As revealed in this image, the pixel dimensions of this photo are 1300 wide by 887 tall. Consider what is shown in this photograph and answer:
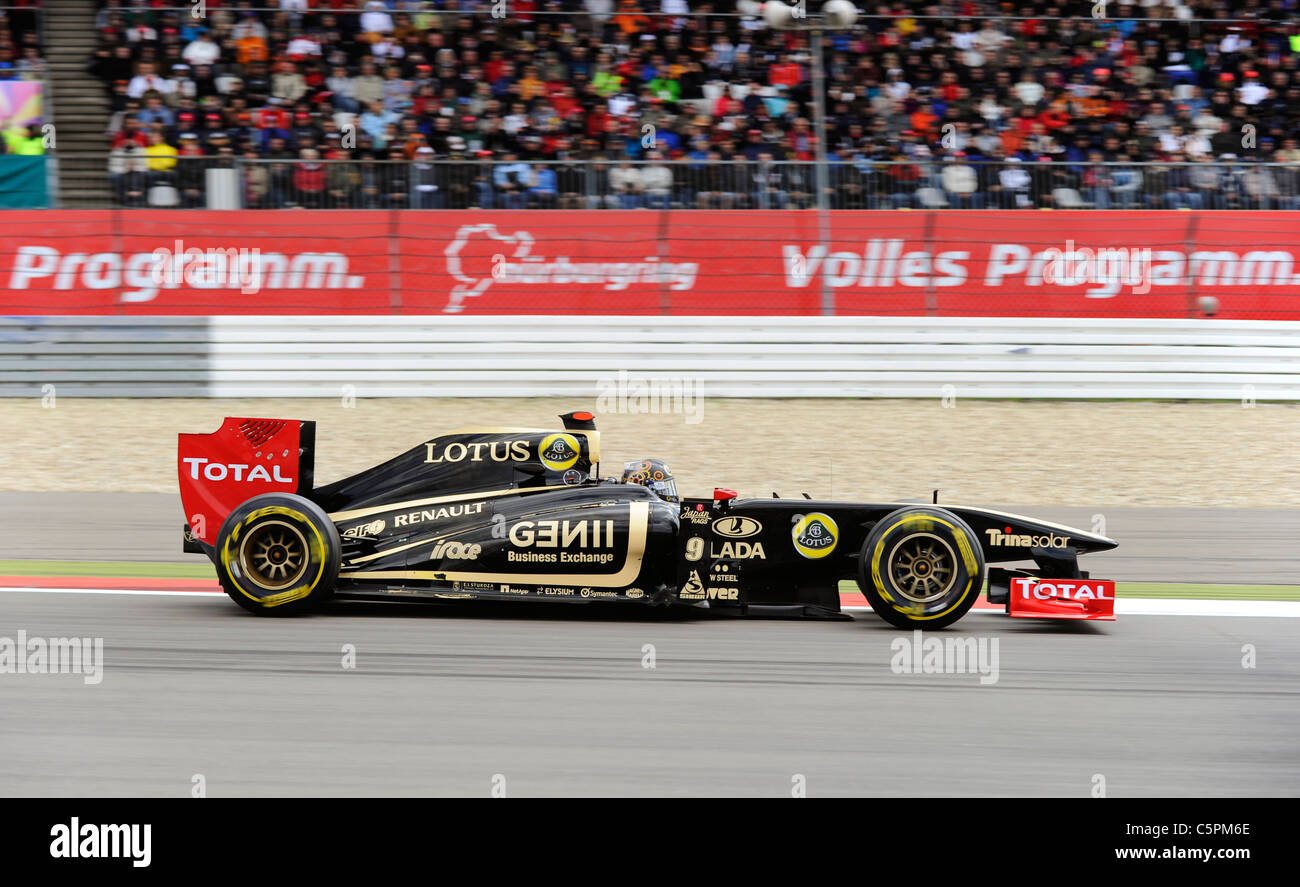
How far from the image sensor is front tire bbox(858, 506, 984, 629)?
6238mm

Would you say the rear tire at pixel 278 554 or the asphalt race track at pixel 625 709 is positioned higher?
the rear tire at pixel 278 554

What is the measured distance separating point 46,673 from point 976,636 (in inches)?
158

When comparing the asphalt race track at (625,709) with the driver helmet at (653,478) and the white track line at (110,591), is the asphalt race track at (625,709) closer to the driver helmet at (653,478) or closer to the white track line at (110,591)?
the white track line at (110,591)

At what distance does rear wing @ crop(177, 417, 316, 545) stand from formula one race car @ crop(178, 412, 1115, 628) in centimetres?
13

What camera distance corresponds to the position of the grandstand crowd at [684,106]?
1431 cm

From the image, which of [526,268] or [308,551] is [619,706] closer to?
[308,551]

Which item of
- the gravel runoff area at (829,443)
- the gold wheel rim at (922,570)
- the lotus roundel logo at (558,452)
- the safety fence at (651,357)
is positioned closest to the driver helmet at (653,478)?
the lotus roundel logo at (558,452)

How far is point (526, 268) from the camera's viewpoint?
1380cm

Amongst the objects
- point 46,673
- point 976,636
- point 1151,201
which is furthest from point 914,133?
point 46,673

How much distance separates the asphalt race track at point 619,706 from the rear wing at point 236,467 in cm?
52

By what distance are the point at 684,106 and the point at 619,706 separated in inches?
461

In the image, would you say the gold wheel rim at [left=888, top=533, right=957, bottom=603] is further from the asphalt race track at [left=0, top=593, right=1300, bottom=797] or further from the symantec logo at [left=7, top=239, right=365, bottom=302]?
the symantec logo at [left=7, top=239, right=365, bottom=302]

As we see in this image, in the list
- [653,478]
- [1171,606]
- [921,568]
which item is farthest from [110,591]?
[1171,606]
